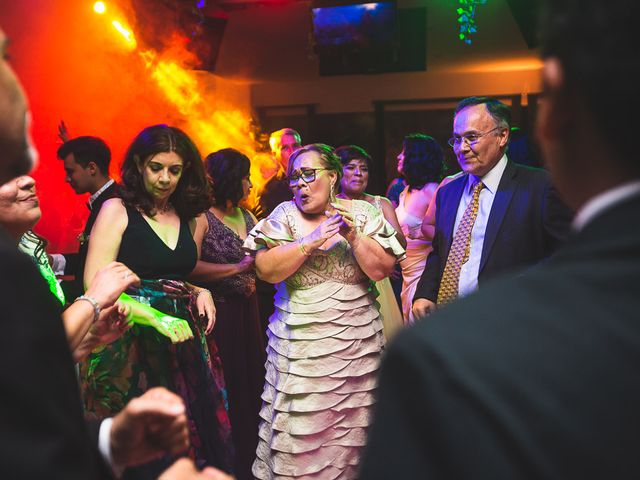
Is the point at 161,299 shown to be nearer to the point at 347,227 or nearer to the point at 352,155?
the point at 347,227

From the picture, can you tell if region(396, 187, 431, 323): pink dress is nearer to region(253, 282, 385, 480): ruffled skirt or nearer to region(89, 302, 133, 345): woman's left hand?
region(253, 282, 385, 480): ruffled skirt

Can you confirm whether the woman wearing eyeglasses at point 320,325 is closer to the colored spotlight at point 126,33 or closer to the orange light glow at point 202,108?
the orange light glow at point 202,108

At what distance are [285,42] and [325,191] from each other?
6.18 metres

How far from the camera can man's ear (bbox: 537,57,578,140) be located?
0.79m

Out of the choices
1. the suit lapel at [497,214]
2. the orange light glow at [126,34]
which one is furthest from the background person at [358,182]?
the orange light glow at [126,34]

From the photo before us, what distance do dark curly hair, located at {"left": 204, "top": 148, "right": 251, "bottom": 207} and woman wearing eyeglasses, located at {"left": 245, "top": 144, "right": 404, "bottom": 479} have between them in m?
0.95

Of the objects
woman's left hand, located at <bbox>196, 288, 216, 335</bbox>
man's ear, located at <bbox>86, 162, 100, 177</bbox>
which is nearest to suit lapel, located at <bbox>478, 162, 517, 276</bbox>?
woman's left hand, located at <bbox>196, 288, 216, 335</bbox>

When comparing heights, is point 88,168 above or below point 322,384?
above

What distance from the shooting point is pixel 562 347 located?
701 millimetres

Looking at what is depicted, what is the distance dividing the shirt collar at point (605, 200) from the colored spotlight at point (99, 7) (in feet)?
21.4

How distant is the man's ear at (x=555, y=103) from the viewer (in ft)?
2.58

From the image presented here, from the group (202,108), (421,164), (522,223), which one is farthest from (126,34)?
(522,223)

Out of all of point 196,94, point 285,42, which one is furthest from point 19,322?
point 285,42

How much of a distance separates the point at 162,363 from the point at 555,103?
2.48 metres
